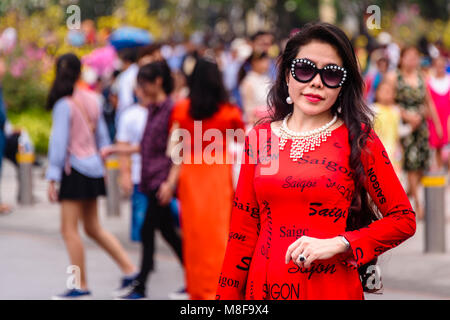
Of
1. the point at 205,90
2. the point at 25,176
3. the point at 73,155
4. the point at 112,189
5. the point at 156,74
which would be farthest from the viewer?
the point at 25,176

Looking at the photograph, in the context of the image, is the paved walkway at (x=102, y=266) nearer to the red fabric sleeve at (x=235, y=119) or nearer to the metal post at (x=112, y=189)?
the metal post at (x=112, y=189)

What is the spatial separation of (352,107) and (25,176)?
29.3 feet

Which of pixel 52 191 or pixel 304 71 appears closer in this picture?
pixel 304 71

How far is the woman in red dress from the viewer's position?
318 centimetres

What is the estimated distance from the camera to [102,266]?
826 cm

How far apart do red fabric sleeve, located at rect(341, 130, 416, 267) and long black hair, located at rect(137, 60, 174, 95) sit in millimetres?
4012

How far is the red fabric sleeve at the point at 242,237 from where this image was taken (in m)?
3.37

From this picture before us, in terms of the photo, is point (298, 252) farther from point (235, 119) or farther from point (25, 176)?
point (25, 176)

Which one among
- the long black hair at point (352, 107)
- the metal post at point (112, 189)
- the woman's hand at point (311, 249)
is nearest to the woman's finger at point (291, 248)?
the woman's hand at point (311, 249)

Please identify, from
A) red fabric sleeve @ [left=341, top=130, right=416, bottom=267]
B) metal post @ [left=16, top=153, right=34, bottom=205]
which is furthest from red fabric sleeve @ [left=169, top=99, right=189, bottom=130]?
metal post @ [left=16, top=153, right=34, bottom=205]

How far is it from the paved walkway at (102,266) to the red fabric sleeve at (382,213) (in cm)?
324

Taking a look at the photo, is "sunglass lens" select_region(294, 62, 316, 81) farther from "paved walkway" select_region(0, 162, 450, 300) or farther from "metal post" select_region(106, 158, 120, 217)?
"metal post" select_region(106, 158, 120, 217)

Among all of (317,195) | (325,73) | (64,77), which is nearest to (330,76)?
(325,73)
